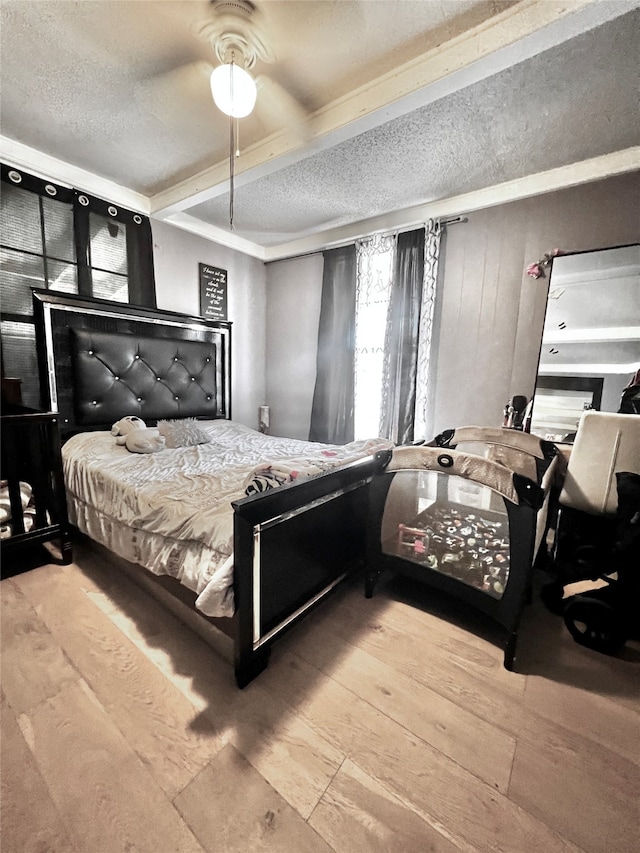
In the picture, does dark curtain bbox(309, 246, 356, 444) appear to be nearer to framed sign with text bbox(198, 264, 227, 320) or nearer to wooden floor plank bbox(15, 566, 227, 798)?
framed sign with text bbox(198, 264, 227, 320)

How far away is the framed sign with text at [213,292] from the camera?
3.34m

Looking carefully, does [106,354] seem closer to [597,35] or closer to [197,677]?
[197,677]

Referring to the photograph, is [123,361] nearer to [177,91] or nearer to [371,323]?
[177,91]

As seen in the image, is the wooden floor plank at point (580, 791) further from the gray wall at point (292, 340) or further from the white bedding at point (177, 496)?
the gray wall at point (292, 340)

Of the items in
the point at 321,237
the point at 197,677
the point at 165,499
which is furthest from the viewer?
the point at 321,237

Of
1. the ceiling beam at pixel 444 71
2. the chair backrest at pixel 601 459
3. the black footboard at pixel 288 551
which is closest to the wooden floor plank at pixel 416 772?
the black footboard at pixel 288 551

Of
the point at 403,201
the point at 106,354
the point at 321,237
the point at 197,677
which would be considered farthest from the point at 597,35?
the point at 106,354

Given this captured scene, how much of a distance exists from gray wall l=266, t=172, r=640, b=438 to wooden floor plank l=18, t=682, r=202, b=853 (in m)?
2.77

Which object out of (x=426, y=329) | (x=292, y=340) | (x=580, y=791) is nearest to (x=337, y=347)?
(x=292, y=340)

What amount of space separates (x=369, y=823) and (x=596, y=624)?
1239 mm

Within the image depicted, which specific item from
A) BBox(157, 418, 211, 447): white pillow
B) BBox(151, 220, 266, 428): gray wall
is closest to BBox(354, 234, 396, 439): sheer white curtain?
BBox(151, 220, 266, 428): gray wall

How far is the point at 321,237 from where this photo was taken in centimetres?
345

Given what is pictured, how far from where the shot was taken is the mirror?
218cm

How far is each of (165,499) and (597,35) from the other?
2.60 m
